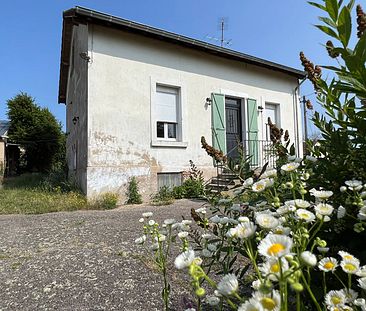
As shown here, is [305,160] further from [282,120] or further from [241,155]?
[282,120]

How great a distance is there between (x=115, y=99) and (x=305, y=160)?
636 cm

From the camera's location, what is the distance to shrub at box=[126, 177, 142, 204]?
7.06m

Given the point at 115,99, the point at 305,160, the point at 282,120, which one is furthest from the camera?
the point at 282,120

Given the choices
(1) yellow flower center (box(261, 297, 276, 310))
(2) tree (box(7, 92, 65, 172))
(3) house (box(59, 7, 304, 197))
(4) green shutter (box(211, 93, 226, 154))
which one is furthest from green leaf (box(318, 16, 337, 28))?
(2) tree (box(7, 92, 65, 172))

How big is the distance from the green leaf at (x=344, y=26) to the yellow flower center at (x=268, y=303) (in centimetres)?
101

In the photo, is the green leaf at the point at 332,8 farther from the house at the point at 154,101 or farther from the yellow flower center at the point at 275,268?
the house at the point at 154,101

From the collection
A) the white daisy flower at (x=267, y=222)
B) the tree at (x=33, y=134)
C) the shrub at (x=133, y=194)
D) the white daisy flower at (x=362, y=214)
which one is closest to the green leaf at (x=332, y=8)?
the white daisy flower at (x=362, y=214)

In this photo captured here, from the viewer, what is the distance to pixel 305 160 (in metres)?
1.38

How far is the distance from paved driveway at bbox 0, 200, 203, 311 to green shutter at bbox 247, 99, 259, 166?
6129 mm

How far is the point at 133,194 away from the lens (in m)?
7.08

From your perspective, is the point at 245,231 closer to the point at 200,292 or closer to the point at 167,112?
the point at 200,292

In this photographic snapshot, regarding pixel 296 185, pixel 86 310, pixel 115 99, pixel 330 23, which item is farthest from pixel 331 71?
pixel 115 99

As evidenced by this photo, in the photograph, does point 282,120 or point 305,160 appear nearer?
point 305,160

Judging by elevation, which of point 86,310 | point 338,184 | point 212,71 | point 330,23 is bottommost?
point 86,310
